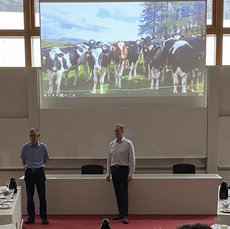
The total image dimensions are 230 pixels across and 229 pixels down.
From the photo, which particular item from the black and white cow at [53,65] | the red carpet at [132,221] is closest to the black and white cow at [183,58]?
the black and white cow at [53,65]

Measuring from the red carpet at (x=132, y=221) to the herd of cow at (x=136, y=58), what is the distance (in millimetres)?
2688

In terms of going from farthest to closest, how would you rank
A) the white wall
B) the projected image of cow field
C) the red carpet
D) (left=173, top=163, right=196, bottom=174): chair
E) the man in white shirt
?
the projected image of cow field, the white wall, (left=173, top=163, right=196, bottom=174): chair, the man in white shirt, the red carpet

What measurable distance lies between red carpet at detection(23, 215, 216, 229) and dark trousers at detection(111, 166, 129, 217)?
23 centimetres

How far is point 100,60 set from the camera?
8484mm

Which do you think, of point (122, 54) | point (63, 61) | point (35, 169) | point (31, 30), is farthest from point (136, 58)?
point (35, 169)

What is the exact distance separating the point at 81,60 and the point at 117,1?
4.52ft

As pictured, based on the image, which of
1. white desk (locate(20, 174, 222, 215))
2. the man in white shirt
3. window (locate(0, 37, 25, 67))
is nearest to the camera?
the man in white shirt

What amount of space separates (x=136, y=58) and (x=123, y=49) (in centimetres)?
32

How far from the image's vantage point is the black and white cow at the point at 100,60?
8.44 meters

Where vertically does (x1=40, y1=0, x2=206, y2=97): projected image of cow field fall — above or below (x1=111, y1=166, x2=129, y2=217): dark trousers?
above

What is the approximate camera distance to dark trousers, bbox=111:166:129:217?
21.8ft

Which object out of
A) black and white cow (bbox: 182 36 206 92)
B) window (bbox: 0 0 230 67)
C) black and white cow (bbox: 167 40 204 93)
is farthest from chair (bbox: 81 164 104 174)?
window (bbox: 0 0 230 67)

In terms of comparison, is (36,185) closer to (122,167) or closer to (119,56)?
(122,167)

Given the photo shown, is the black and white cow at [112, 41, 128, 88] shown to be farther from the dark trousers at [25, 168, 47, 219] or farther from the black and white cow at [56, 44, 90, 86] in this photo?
the dark trousers at [25, 168, 47, 219]
